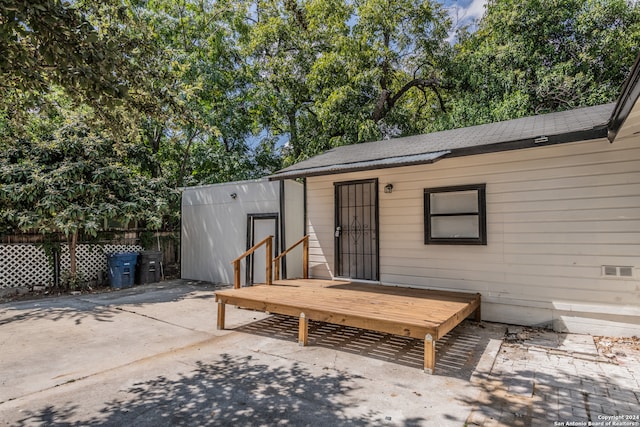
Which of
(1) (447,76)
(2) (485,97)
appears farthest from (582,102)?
(1) (447,76)

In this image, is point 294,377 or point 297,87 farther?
point 297,87

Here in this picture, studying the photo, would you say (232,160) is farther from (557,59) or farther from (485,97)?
(557,59)

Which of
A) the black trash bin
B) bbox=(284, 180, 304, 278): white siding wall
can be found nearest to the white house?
bbox=(284, 180, 304, 278): white siding wall

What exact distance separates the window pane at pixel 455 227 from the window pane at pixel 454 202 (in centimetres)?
11

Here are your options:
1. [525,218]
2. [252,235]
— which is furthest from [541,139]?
[252,235]

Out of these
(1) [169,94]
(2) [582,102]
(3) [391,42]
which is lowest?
(1) [169,94]

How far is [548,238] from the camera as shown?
4.66 metres

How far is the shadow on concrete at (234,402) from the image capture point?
258 cm

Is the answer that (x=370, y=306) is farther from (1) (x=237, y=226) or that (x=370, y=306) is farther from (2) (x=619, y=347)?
(1) (x=237, y=226)

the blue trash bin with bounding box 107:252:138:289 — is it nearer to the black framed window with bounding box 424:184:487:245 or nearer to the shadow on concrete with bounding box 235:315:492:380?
the shadow on concrete with bounding box 235:315:492:380

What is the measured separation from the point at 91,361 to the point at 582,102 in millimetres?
13196

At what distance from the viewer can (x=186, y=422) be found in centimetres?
256

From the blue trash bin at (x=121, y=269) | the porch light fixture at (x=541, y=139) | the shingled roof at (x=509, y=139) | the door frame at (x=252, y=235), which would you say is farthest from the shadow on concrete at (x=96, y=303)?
the porch light fixture at (x=541, y=139)

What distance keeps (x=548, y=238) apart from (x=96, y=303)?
7792mm
